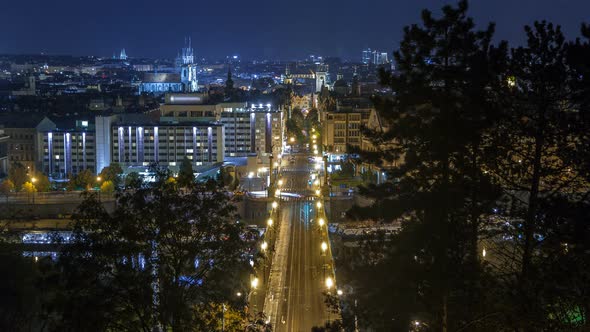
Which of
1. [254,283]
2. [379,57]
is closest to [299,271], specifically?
[254,283]

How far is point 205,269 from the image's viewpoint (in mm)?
4914

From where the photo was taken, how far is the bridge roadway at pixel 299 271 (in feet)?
34.2

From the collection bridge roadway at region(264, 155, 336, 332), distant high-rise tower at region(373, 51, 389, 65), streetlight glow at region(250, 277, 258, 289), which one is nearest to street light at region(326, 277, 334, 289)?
bridge roadway at region(264, 155, 336, 332)

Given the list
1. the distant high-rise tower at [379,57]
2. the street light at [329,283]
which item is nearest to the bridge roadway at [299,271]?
the street light at [329,283]

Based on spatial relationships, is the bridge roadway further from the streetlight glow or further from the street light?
the streetlight glow

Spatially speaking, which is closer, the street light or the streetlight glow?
the streetlight glow

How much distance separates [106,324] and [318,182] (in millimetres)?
18164

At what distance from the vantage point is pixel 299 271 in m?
13.2

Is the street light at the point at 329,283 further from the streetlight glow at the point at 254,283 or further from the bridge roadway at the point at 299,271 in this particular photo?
the streetlight glow at the point at 254,283

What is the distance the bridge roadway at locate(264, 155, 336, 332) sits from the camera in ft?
34.2

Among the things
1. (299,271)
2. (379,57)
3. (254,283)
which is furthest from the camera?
(379,57)

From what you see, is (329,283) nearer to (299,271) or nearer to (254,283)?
(254,283)

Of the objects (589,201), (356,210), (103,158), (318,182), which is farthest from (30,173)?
(589,201)

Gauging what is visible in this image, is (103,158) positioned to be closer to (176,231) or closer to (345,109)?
(345,109)
